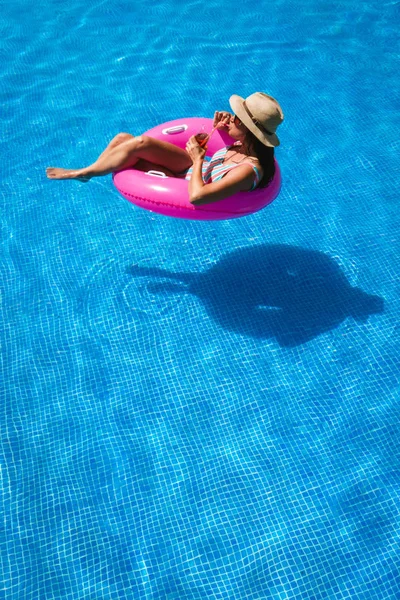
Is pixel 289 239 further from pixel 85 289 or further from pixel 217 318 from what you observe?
pixel 85 289

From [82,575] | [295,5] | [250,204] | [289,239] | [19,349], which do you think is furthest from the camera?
[295,5]

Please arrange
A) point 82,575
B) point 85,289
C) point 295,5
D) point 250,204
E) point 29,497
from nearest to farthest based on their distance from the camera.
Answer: point 82,575 → point 29,497 → point 250,204 → point 85,289 → point 295,5

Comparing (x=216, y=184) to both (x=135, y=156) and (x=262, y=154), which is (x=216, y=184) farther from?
(x=135, y=156)

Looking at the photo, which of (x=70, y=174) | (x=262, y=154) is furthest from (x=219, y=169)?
(x=70, y=174)

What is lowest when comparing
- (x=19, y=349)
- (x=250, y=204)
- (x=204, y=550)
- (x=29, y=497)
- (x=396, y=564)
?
(x=396, y=564)

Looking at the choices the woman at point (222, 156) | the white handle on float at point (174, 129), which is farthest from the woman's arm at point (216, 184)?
the white handle on float at point (174, 129)

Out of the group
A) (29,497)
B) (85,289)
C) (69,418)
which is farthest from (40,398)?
(85,289)

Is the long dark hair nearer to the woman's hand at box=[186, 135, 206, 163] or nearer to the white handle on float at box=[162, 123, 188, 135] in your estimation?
the woman's hand at box=[186, 135, 206, 163]

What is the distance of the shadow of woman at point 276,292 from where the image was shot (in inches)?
174

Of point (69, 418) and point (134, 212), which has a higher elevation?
point (134, 212)

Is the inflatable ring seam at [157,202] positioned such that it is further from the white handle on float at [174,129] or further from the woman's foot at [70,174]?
the white handle on float at [174,129]

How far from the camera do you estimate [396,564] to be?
10.9ft

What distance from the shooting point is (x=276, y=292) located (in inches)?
182

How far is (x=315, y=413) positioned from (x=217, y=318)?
3.33 feet
